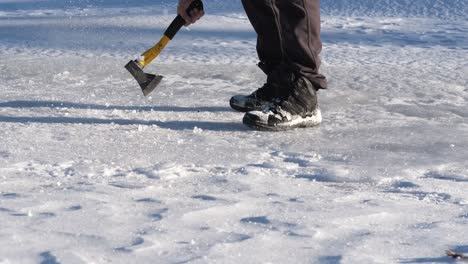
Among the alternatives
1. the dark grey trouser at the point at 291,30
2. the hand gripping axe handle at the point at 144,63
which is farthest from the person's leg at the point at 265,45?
the hand gripping axe handle at the point at 144,63

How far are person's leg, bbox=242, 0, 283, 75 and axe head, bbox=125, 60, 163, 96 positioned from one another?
17.4 inches

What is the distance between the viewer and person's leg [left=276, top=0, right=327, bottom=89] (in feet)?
11.5

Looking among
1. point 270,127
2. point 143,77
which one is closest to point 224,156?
point 270,127

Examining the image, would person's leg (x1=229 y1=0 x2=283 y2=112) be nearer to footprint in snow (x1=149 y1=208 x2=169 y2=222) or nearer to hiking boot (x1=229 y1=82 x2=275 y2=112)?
hiking boot (x1=229 y1=82 x2=275 y2=112)

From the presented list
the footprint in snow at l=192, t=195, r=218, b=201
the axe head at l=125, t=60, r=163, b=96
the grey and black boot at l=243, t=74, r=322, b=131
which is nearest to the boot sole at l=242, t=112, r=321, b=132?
the grey and black boot at l=243, t=74, r=322, b=131

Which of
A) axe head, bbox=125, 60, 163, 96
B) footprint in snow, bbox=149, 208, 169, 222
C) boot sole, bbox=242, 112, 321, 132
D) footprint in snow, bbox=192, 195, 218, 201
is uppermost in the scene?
axe head, bbox=125, 60, 163, 96

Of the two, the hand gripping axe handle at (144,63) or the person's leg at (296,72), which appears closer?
the person's leg at (296,72)

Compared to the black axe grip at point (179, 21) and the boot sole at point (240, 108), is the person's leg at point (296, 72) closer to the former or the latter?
the boot sole at point (240, 108)

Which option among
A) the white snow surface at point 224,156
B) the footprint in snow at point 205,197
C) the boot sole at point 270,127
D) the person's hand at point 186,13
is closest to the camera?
the white snow surface at point 224,156

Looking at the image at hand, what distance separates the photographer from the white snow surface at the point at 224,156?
2104 mm

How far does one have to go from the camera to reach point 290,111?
350cm

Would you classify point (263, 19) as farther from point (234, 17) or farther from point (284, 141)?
point (234, 17)

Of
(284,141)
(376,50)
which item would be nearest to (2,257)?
(284,141)

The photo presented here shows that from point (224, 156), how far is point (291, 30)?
29.3 inches
